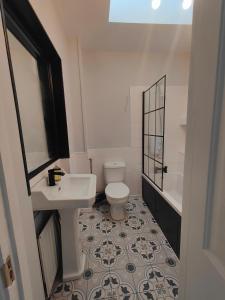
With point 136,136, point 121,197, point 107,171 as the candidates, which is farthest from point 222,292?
point 136,136

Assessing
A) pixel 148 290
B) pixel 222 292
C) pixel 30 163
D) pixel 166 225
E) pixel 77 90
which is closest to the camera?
pixel 222 292

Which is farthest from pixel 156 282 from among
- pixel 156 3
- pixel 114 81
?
pixel 156 3

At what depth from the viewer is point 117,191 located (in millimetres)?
2230

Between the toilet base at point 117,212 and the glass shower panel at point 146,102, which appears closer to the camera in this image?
the toilet base at point 117,212

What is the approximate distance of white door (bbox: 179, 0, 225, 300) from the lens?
40 centimetres

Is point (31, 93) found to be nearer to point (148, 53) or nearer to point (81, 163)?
point (81, 163)

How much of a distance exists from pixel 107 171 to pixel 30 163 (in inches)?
59.3

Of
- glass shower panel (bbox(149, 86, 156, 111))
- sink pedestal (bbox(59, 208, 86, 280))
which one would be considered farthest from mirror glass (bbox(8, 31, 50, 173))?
glass shower panel (bbox(149, 86, 156, 111))

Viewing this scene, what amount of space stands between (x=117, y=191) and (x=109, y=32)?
212 centimetres

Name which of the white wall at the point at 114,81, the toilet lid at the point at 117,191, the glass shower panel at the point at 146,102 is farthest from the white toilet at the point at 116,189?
the glass shower panel at the point at 146,102

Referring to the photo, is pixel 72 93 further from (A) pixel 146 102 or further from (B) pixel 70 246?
(B) pixel 70 246

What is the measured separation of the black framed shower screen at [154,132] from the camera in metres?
2.19

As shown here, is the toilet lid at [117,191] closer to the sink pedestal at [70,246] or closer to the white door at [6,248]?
the sink pedestal at [70,246]

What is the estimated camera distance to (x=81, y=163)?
2.55 m
